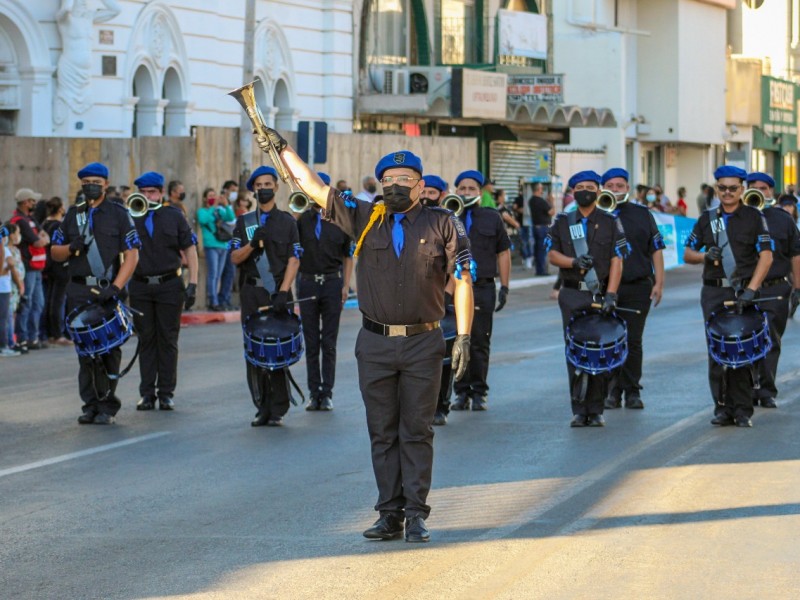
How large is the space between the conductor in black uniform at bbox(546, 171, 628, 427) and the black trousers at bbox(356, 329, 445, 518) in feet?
14.8

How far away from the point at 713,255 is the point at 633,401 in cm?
161

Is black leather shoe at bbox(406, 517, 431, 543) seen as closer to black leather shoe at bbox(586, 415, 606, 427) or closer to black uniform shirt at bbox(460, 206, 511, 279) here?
black leather shoe at bbox(586, 415, 606, 427)

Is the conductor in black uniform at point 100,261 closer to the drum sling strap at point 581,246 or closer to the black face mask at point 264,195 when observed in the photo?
the black face mask at point 264,195

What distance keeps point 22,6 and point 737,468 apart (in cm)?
1939

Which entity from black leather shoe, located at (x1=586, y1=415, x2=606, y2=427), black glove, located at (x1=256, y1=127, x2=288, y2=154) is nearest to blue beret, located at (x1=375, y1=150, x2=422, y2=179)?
black glove, located at (x1=256, y1=127, x2=288, y2=154)

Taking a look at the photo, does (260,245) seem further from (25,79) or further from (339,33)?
(339,33)

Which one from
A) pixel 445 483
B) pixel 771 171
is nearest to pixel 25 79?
pixel 445 483

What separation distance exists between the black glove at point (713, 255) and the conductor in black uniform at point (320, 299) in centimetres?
309

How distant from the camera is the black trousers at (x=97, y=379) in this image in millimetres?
13242

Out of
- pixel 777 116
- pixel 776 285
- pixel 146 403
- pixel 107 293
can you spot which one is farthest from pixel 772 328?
pixel 777 116

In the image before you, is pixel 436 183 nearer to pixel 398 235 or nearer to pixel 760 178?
pixel 760 178

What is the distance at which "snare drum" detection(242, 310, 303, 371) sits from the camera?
13.2 metres

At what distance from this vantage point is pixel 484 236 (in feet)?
46.9

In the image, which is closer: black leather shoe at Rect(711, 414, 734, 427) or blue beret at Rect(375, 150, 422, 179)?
blue beret at Rect(375, 150, 422, 179)
